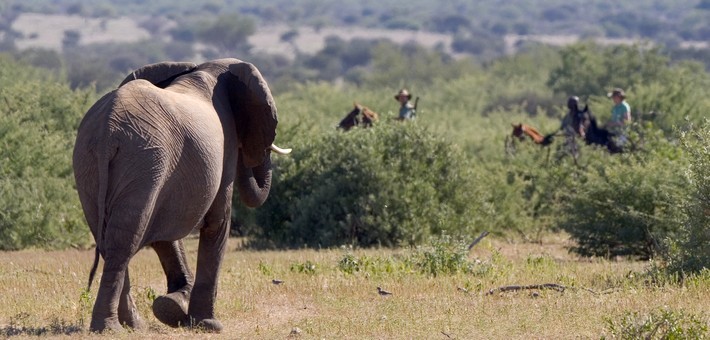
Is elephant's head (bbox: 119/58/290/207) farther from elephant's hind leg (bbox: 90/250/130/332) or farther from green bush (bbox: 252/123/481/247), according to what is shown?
green bush (bbox: 252/123/481/247)

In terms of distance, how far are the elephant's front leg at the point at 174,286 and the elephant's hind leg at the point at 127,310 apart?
27cm

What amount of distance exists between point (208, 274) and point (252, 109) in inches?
52.4

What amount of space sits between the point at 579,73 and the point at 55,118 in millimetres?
26669

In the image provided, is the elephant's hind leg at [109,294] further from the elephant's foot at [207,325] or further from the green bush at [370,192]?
the green bush at [370,192]

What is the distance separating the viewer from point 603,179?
2078 cm

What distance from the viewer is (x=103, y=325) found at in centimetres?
1060

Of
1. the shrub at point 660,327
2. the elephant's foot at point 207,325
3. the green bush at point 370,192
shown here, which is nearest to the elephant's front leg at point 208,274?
the elephant's foot at point 207,325

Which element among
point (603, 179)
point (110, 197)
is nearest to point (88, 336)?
point (110, 197)

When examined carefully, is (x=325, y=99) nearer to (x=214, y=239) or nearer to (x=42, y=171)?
(x=42, y=171)

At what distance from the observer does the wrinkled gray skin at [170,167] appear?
10.3 meters

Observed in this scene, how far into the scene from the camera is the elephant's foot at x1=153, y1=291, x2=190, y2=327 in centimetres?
1157

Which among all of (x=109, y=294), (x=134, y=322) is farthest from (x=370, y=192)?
(x=109, y=294)

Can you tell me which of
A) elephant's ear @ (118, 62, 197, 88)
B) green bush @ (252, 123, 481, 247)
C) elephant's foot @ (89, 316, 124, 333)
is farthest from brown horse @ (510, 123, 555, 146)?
elephant's foot @ (89, 316, 124, 333)

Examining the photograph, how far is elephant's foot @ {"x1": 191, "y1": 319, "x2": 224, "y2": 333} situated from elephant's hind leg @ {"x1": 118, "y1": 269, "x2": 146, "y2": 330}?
0.44 m
